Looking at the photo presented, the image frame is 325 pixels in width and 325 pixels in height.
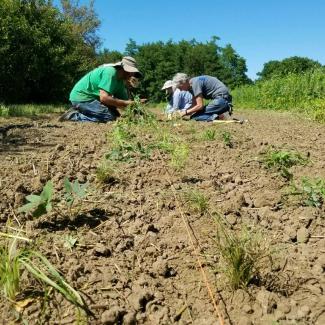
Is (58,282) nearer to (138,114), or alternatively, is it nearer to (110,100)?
(138,114)

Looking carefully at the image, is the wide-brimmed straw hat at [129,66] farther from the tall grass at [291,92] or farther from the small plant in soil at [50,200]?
the tall grass at [291,92]

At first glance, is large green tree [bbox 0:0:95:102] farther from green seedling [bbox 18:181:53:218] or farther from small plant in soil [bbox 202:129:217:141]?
green seedling [bbox 18:181:53:218]

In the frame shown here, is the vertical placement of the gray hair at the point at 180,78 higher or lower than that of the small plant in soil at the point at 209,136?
higher

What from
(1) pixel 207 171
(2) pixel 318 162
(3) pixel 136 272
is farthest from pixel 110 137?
(3) pixel 136 272

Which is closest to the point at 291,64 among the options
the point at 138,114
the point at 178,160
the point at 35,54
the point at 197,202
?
the point at 35,54

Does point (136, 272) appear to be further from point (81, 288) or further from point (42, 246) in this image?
point (42, 246)

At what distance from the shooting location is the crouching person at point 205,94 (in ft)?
23.5

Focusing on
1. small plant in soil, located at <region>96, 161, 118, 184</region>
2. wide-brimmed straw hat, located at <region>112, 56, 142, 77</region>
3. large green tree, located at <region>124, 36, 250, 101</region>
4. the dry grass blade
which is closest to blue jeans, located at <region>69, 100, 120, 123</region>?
wide-brimmed straw hat, located at <region>112, 56, 142, 77</region>

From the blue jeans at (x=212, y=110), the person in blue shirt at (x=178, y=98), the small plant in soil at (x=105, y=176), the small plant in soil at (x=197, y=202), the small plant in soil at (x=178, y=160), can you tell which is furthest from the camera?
the person in blue shirt at (x=178, y=98)

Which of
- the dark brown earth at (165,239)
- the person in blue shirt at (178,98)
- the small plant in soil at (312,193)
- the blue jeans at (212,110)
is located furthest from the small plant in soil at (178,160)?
the person in blue shirt at (178,98)

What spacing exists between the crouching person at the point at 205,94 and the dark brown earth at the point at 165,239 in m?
3.69

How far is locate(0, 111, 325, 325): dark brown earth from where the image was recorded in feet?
5.02

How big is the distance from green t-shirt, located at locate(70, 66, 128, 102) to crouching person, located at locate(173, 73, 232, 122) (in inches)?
50.5

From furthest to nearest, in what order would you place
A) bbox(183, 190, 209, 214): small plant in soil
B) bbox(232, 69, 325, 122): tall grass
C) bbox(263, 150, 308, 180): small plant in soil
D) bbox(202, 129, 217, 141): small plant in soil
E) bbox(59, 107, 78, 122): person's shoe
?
bbox(232, 69, 325, 122): tall grass < bbox(59, 107, 78, 122): person's shoe < bbox(202, 129, 217, 141): small plant in soil < bbox(263, 150, 308, 180): small plant in soil < bbox(183, 190, 209, 214): small plant in soil
